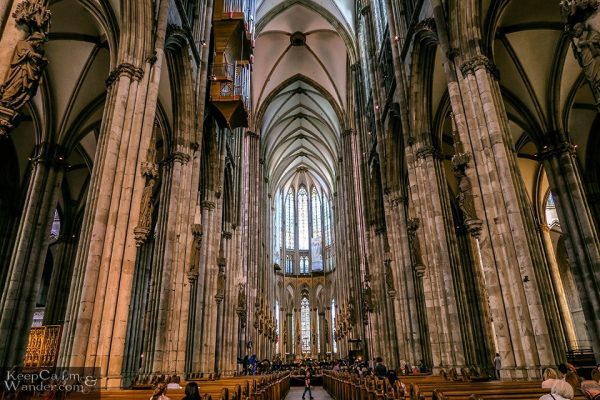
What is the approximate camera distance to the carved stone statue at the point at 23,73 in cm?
385

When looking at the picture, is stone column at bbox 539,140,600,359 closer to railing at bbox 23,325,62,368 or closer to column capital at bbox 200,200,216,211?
column capital at bbox 200,200,216,211

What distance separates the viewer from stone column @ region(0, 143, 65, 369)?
1208cm

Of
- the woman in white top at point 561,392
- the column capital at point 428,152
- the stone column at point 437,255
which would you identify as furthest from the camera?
the column capital at point 428,152

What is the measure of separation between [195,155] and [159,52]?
402 cm

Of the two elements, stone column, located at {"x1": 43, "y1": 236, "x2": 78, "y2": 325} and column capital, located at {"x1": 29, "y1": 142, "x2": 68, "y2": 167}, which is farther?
stone column, located at {"x1": 43, "y1": 236, "x2": 78, "y2": 325}

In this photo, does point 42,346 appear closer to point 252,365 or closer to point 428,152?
point 428,152

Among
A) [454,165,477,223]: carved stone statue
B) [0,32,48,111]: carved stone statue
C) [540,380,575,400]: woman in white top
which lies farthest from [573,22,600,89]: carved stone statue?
[0,32,48,111]: carved stone statue

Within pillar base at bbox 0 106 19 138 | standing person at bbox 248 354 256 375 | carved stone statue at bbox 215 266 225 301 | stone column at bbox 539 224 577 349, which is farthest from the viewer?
standing person at bbox 248 354 256 375

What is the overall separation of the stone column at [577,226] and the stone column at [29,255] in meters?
17.3

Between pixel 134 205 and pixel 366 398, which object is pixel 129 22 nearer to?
pixel 134 205

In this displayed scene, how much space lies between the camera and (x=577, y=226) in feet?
43.0

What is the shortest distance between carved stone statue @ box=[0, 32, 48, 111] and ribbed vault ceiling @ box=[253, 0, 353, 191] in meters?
25.8

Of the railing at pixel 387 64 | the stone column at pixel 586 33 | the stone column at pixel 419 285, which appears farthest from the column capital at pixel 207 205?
the stone column at pixel 586 33

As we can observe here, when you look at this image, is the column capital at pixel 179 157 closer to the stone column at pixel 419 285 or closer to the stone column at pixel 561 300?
the stone column at pixel 419 285
